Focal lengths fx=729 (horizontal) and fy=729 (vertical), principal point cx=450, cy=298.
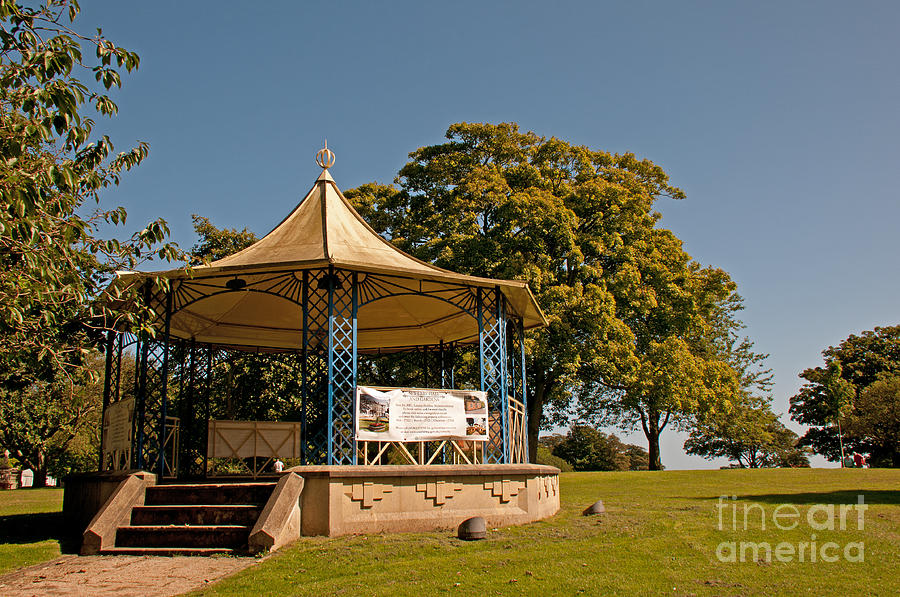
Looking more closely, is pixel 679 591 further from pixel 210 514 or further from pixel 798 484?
pixel 798 484

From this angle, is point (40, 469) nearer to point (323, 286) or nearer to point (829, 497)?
point (323, 286)

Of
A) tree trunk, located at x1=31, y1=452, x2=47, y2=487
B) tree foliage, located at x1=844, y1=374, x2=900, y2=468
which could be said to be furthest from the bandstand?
tree foliage, located at x1=844, y1=374, x2=900, y2=468

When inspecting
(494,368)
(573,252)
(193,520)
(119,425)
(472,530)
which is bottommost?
(472,530)

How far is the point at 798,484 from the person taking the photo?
19.5 metres

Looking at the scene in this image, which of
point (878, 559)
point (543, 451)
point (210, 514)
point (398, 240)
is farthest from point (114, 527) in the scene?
point (543, 451)

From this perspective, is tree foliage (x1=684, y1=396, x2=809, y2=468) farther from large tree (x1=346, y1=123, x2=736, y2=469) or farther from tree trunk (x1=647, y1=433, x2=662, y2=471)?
large tree (x1=346, y1=123, x2=736, y2=469)

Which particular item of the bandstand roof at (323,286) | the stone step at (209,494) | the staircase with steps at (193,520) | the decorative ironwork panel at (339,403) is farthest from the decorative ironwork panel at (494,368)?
the staircase with steps at (193,520)

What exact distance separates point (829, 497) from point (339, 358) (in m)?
10.7

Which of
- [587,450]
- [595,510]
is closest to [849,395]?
[587,450]

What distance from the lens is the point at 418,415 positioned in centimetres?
1195

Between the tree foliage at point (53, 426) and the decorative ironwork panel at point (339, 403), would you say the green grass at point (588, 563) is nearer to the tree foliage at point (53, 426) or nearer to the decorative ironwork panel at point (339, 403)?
the decorative ironwork panel at point (339, 403)

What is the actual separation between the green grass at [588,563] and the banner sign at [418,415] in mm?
1830

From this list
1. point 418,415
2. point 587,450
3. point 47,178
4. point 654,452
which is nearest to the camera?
point 47,178

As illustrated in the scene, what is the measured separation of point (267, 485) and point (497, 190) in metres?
16.2
